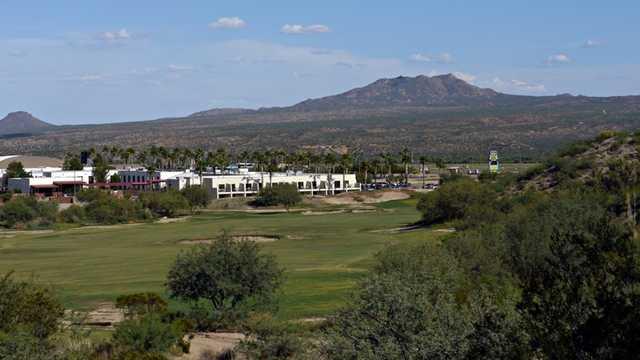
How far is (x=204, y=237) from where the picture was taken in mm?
111812

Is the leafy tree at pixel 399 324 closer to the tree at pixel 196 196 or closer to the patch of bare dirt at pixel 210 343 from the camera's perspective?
the patch of bare dirt at pixel 210 343

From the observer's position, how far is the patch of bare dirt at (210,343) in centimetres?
4388

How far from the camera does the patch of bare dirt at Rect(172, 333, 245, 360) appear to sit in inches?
1727

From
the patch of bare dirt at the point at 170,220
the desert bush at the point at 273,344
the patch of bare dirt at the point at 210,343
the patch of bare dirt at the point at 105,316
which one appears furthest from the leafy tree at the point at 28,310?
the patch of bare dirt at the point at 170,220

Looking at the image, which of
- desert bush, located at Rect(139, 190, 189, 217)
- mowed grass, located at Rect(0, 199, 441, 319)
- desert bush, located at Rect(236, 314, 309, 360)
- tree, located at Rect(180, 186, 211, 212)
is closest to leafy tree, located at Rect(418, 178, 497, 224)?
mowed grass, located at Rect(0, 199, 441, 319)

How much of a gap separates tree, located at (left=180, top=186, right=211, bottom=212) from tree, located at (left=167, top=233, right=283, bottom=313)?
11292 centimetres

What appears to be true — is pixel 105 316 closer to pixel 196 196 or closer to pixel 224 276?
pixel 224 276

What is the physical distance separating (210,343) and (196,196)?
12386 centimetres

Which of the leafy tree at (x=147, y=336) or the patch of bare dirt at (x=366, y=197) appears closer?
the leafy tree at (x=147, y=336)

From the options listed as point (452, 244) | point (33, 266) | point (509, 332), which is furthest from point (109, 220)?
point (509, 332)

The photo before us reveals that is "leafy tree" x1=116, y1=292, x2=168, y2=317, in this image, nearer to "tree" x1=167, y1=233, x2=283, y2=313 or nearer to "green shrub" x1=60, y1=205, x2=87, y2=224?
"tree" x1=167, y1=233, x2=283, y2=313

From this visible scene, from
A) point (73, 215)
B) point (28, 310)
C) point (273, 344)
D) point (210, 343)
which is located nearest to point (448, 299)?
point (273, 344)

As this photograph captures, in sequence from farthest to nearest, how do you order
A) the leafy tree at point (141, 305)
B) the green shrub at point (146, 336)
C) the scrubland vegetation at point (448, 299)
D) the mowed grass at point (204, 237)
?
the mowed grass at point (204, 237), the leafy tree at point (141, 305), the green shrub at point (146, 336), the scrubland vegetation at point (448, 299)

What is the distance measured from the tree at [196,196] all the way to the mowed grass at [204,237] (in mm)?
9690
